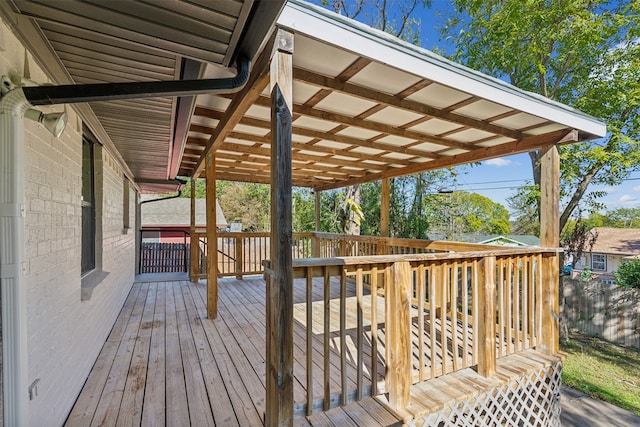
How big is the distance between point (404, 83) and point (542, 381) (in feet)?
10.7

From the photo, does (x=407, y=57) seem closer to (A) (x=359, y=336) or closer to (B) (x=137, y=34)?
(B) (x=137, y=34)

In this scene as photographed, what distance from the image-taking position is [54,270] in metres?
1.88

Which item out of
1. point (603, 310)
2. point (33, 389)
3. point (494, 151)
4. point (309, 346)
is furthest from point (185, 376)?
point (603, 310)

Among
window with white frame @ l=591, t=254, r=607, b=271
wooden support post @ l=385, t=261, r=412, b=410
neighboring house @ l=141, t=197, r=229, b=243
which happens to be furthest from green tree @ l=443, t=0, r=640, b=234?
window with white frame @ l=591, t=254, r=607, b=271

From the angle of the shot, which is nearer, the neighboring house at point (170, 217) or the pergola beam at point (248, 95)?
the pergola beam at point (248, 95)

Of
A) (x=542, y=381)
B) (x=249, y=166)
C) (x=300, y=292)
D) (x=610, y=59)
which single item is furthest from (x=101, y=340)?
(x=610, y=59)

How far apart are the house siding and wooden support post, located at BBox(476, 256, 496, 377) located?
128 inches

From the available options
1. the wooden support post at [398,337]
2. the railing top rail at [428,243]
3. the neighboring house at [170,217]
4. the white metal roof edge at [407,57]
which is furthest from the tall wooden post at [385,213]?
the neighboring house at [170,217]

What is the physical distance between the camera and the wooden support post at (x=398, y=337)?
221 centimetres

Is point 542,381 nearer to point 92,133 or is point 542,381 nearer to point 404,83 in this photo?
point 404,83

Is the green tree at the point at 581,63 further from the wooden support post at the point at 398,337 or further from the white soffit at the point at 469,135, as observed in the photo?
the wooden support post at the point at 398,337

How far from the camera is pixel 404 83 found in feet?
8.69

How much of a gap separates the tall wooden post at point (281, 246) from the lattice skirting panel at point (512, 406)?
1007 mm

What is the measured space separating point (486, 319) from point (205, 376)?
2.61m
